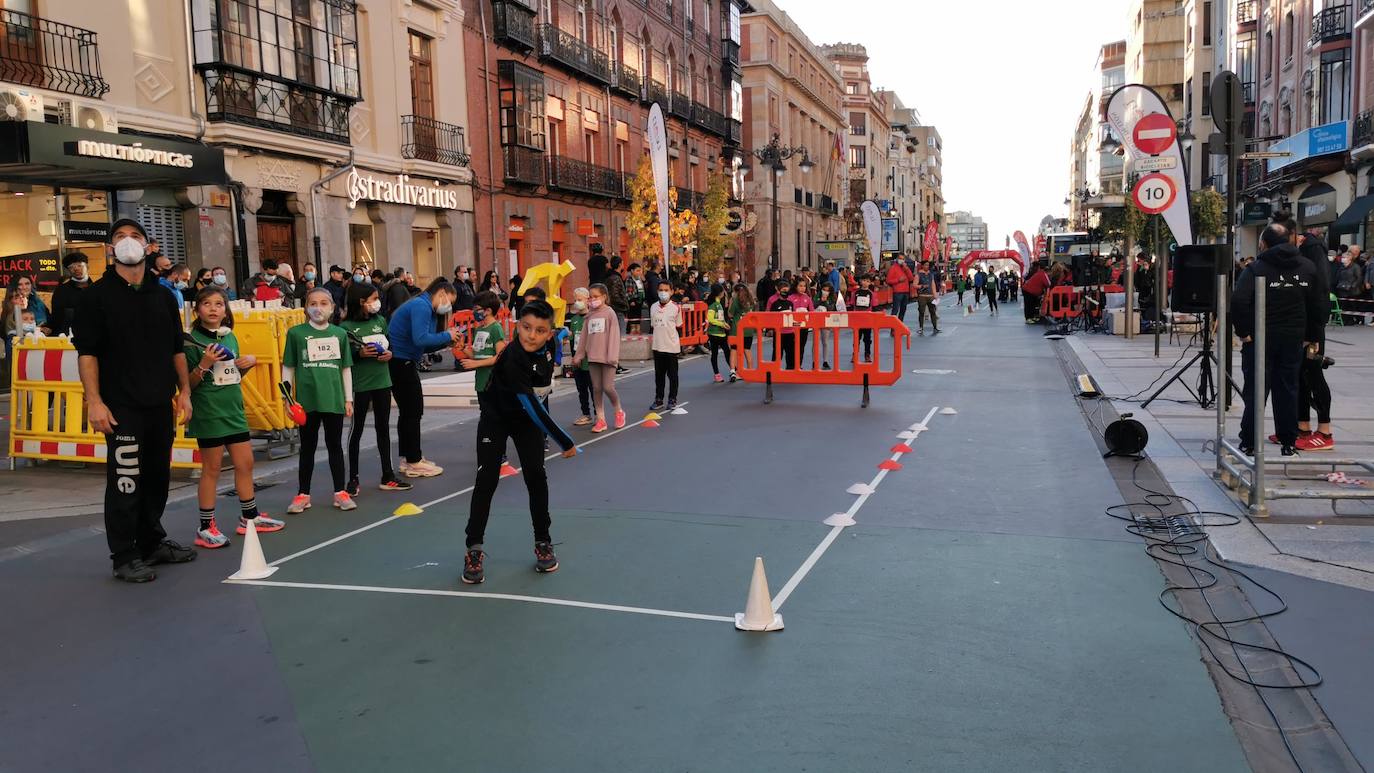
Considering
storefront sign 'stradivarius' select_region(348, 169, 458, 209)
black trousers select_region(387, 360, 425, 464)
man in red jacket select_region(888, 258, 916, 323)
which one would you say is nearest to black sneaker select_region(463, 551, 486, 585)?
black trousers select_region(387, 360, 425, 464)

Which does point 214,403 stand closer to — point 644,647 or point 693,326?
point 644,647

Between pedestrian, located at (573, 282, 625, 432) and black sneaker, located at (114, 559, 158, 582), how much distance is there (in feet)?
19.6

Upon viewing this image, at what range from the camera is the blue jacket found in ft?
28.4

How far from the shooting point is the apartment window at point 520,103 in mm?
29438

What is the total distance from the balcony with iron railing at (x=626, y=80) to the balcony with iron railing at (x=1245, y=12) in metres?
28.7

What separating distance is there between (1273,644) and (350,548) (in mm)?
5208

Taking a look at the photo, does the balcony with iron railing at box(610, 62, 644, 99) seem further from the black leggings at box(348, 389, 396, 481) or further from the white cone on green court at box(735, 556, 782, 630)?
the white cone on green court at box(735, 556, 782, 630)

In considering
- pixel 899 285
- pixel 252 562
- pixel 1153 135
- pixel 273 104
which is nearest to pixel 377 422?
pixel 252 562

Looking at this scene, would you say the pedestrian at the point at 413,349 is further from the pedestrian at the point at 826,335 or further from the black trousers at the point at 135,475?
the pedestrian at the point at 826,335

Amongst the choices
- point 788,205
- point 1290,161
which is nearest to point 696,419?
point 1290,161

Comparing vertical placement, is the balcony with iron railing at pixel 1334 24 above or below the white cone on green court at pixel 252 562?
above

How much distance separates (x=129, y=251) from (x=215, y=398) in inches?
45.5

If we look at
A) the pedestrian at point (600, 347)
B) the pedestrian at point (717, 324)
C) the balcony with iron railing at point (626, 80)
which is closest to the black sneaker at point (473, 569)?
the pedestrian at point (600, 347)

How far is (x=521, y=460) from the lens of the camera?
6156 mm
